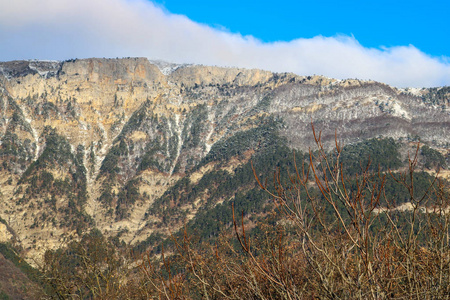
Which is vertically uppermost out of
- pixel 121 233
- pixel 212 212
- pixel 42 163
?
pixel 42 163

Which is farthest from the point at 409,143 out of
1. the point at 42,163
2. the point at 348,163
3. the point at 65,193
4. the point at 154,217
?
the point at 42,163

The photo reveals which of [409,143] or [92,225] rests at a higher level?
[409,143]

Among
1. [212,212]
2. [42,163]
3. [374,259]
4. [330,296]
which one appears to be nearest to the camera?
[330,296]

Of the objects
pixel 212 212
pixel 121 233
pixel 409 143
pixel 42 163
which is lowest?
pixel 121 233

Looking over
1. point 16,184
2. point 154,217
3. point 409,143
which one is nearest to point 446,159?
point 409,143

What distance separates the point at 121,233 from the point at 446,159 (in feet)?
482

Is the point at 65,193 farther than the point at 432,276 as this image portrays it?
Yes

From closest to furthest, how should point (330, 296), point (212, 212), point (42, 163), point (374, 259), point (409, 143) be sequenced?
point (330, 296) → point (374, 259) → point (212, 212) → point (409, 143) → point (42, 163)

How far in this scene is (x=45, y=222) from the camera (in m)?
167

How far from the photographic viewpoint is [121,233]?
171000 mm

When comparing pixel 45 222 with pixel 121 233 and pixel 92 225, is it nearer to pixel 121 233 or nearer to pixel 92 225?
pixel 92 225

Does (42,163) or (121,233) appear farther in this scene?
(42,163)

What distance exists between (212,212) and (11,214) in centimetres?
8747

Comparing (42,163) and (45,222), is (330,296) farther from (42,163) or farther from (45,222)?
(42,163)
